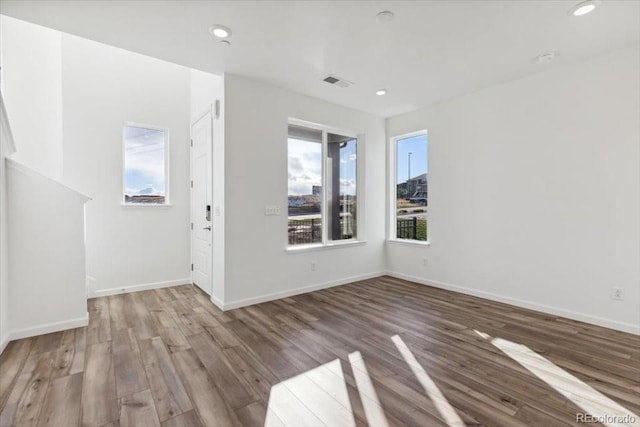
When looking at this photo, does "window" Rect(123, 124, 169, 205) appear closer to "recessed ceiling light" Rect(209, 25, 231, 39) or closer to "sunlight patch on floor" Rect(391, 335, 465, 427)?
"recessed ceiling light" Rect(209, 25, 231, 39)

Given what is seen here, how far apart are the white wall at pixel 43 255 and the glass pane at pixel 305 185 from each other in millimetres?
2427

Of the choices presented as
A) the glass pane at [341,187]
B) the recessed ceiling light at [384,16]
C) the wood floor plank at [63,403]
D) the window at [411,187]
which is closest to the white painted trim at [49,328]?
the wood floor plank at [63,403]

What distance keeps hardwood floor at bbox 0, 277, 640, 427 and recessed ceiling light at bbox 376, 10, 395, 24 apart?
9.18 ft

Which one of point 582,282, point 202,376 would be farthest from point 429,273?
point 202,376

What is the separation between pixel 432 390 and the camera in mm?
1978

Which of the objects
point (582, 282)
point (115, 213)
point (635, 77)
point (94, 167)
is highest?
point (635, 77)

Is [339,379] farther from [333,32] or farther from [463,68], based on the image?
[463,68]

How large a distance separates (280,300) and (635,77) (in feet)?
14.7

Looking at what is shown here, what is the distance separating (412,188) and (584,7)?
3.02 m

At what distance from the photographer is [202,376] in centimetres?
214

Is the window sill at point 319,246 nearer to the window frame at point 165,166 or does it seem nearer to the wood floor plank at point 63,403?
the window frame at point 165,166

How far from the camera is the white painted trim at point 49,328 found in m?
2.70

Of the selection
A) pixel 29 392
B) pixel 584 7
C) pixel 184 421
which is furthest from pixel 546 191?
pixel 29 392

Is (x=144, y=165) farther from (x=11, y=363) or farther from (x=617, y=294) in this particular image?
(x=617, y=294)
